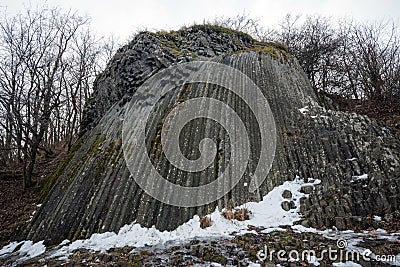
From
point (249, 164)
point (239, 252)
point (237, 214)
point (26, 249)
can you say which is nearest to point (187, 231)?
point (237, 214)

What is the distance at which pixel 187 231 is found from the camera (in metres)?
6.90

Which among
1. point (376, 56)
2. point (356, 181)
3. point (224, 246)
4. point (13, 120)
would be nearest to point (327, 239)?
point (224, 246)

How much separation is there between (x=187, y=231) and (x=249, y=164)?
3.14 m

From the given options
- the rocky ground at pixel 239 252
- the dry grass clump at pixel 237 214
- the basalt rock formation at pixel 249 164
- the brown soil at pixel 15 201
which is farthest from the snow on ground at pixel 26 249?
the dry grass clump at pixel 237 214

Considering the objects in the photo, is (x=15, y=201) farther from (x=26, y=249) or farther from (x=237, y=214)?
(x=237, y=214)

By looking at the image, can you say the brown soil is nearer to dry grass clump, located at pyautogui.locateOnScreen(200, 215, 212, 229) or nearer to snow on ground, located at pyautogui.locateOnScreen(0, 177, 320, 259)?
snow on ground, located at pyautogui.locateOnScreen(0, 177, 320, 259)

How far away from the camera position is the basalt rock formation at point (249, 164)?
7.26 meters

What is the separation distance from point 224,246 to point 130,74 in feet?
35.6

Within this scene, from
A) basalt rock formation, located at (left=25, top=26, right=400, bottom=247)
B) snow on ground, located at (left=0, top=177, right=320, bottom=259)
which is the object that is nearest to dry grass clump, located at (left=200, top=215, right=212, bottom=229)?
snow on ground, located at (left=0, top=177, right=320, bottom=259)

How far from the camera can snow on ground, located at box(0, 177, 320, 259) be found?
6621 mm

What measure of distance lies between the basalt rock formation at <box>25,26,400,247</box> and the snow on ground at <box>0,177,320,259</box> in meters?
0.24

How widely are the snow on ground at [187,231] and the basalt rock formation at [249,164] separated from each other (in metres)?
0.24

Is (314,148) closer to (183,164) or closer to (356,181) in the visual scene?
(356,181)

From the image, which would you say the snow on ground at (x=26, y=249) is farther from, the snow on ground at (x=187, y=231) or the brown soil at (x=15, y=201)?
the brown soil at (x=15, y=201)
